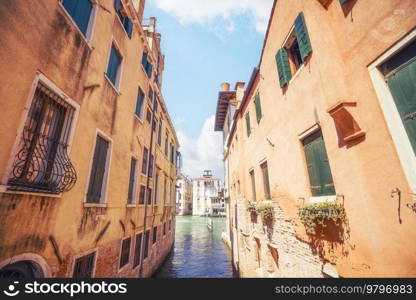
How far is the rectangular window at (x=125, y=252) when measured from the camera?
7.47 meters

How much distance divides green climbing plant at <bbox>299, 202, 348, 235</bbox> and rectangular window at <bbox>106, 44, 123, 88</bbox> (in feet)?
25.0

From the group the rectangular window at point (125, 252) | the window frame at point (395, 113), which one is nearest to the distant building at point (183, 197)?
the rectangular window at point (125, 252)

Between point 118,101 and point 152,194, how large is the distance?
701cm

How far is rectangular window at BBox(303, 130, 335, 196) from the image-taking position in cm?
422

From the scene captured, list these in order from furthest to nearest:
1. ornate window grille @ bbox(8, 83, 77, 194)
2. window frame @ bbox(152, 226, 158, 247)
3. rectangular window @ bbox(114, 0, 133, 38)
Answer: window frame @ bbox(152, 226, 158, 247) < rectangular window @ bbox(114, 0, 133, 38) < ornate window grille @ bbox(8, 83, 77, 194)

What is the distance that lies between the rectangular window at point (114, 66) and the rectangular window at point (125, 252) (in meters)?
6.54

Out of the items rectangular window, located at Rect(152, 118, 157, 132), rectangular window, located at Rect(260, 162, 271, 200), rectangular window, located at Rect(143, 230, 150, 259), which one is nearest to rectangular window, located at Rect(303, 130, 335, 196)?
rectangular window, located at Rect(260, 162, 271, 200)

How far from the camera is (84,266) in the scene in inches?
199

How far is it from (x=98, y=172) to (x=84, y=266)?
264cm

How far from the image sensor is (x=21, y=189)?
10.4 ft

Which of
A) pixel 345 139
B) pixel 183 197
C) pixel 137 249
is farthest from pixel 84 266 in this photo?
pixel 183 197

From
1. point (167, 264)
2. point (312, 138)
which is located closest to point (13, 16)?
point (312, 138)

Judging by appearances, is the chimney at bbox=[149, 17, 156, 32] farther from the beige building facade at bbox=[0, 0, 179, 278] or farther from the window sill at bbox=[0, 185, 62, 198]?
the window sill at bbox=[0, 185, 62, 198]

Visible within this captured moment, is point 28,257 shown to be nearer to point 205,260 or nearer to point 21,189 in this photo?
point 21,189
